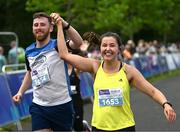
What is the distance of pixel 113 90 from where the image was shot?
5504mm

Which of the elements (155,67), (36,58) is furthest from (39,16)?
(155,67)

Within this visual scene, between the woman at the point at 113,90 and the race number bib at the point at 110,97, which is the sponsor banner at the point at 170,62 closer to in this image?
the woman at the point at 113,90

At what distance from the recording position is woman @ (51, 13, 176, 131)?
5496 mm

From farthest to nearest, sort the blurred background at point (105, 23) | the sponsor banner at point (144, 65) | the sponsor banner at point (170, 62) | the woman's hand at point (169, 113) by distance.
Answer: the sponsor banner at point (170, 62) → the sponsor banner at point (144, 65) → the blurred background at point (105, 23) → the woman's hand at point (169, 113)

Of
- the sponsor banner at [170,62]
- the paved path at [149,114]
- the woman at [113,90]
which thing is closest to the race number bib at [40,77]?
the woman at [113,90]

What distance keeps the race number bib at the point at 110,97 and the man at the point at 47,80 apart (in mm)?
1112

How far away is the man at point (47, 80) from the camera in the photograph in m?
6.57

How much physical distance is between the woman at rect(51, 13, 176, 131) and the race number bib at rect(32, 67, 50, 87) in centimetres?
99

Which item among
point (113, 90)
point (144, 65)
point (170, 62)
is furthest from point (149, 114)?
point (170, 62)

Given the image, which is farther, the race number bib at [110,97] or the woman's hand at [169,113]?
the race number bib at [110,97]

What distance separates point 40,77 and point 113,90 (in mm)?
1281

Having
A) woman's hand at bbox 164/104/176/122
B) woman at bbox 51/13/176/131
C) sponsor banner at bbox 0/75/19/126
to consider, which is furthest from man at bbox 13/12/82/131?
sponsor banner at bbox 0/75/19/126

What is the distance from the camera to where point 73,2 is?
34562mm

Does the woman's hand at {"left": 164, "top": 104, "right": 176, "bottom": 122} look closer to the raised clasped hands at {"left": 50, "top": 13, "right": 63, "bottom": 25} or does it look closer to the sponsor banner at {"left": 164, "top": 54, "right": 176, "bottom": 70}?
the raised clasped hands at {"left": 50, "top": 13, "right": 63, "bottom": 25}
